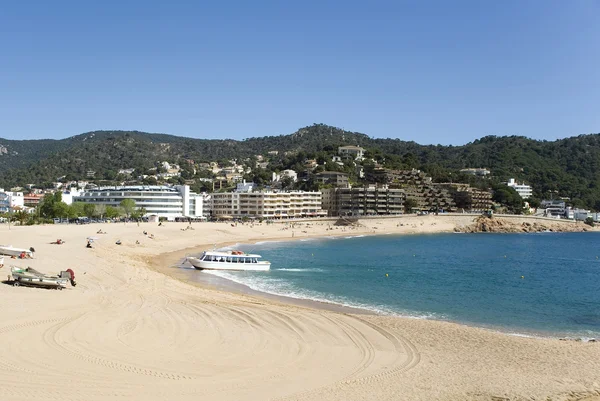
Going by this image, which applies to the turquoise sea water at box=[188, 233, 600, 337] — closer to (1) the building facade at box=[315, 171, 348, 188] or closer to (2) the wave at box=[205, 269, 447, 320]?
(2) the wave at box=[205, 269, 447, 320]

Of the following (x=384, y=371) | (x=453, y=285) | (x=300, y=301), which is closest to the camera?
(x=384, y=371)

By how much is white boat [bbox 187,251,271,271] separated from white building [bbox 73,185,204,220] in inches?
2398

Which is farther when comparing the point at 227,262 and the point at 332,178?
the point at 332,178

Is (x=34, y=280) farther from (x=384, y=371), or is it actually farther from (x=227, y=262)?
(x=227, y=262)

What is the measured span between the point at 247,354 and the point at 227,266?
88.8 feet

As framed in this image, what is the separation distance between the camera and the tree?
92062 mm

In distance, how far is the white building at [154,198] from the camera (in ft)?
333

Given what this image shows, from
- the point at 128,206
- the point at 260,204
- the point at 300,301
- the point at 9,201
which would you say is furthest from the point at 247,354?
the point at 9,201

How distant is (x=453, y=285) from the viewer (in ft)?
120

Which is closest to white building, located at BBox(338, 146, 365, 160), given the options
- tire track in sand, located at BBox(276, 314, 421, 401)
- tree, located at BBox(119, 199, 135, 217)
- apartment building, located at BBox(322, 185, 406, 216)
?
apartment building, located at BBox(322, 185, 406, 216)

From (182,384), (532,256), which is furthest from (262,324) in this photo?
(532,256)

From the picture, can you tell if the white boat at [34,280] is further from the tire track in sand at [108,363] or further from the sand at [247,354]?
the tire track in sand at [108,363]

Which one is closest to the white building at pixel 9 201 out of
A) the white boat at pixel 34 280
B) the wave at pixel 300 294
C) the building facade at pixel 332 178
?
the building facade at pixel 332 178

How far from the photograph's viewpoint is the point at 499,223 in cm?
12281
